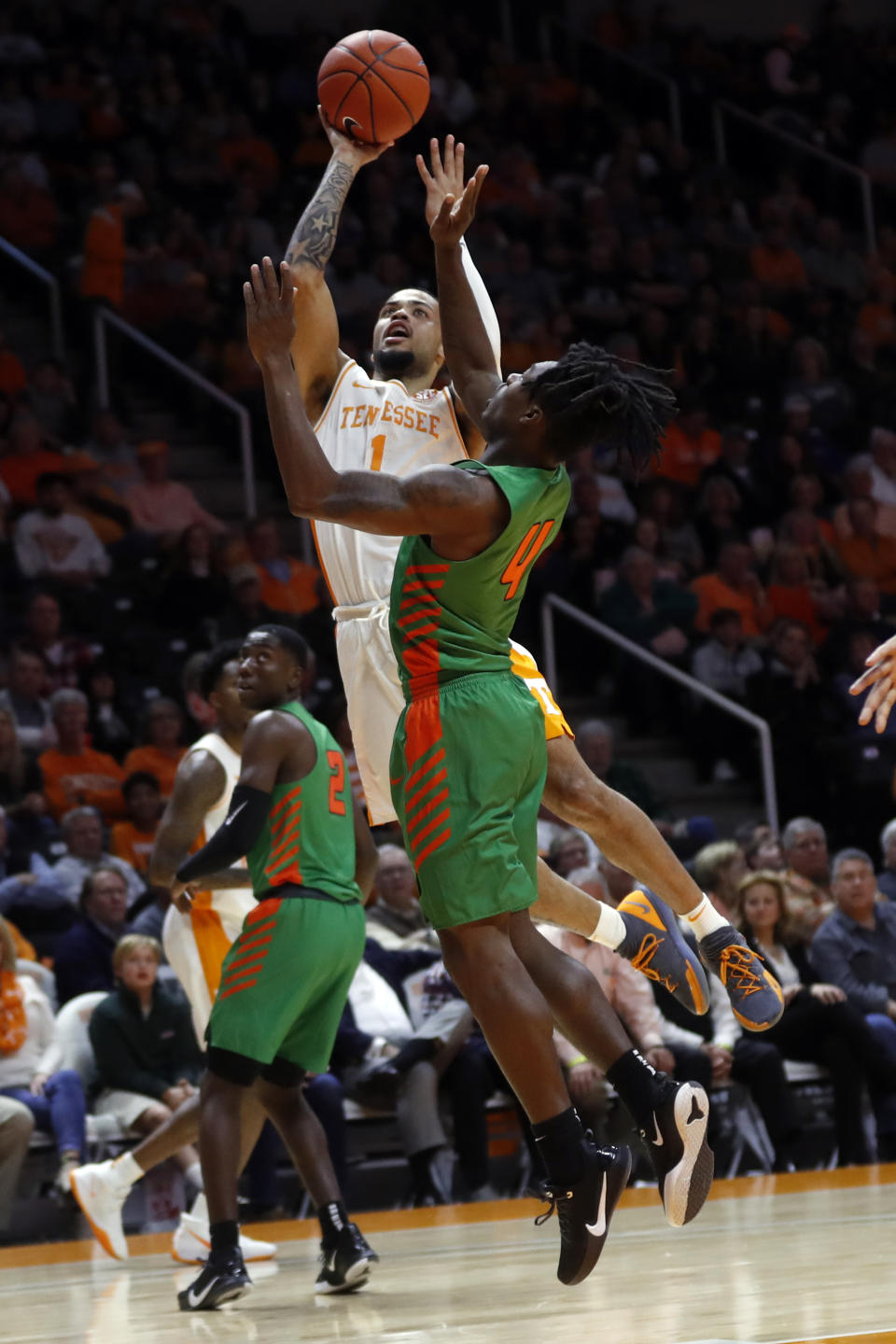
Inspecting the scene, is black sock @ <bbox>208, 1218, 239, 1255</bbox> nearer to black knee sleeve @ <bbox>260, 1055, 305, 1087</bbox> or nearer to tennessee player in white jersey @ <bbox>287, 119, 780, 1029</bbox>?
black knee sleeve @ <bbox>260, 1055, 305, 1087</bbox>

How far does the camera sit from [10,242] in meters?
13.7

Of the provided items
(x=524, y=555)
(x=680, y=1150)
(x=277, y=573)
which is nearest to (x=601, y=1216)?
(x=680, y=1150)

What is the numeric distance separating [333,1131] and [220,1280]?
2.82m

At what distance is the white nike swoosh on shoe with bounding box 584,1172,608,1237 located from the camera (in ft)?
14.0

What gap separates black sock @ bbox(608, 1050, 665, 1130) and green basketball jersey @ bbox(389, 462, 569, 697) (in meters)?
0.99

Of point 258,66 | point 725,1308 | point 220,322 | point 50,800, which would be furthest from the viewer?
point 258,66

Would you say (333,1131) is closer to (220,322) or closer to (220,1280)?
(220,1280)

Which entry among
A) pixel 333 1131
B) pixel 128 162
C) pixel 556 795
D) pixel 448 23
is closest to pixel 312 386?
pixel 556 795

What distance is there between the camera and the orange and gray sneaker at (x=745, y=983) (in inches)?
197

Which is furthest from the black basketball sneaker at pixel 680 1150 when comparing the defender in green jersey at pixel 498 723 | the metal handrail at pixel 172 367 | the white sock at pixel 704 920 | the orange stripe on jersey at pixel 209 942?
the metal handrail at pixel 172 367

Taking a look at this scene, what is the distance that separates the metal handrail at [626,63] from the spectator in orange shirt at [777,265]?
190 cm

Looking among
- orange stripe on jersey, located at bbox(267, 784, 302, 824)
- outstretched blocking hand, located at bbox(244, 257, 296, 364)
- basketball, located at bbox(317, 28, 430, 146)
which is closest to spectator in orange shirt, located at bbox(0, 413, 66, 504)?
orange stripe on jersey, located at bbox(267, 784, 302, 824)

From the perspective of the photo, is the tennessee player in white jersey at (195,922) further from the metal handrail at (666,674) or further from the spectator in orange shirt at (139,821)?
the metal handrail at (666,674)

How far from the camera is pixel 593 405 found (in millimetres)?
4379
